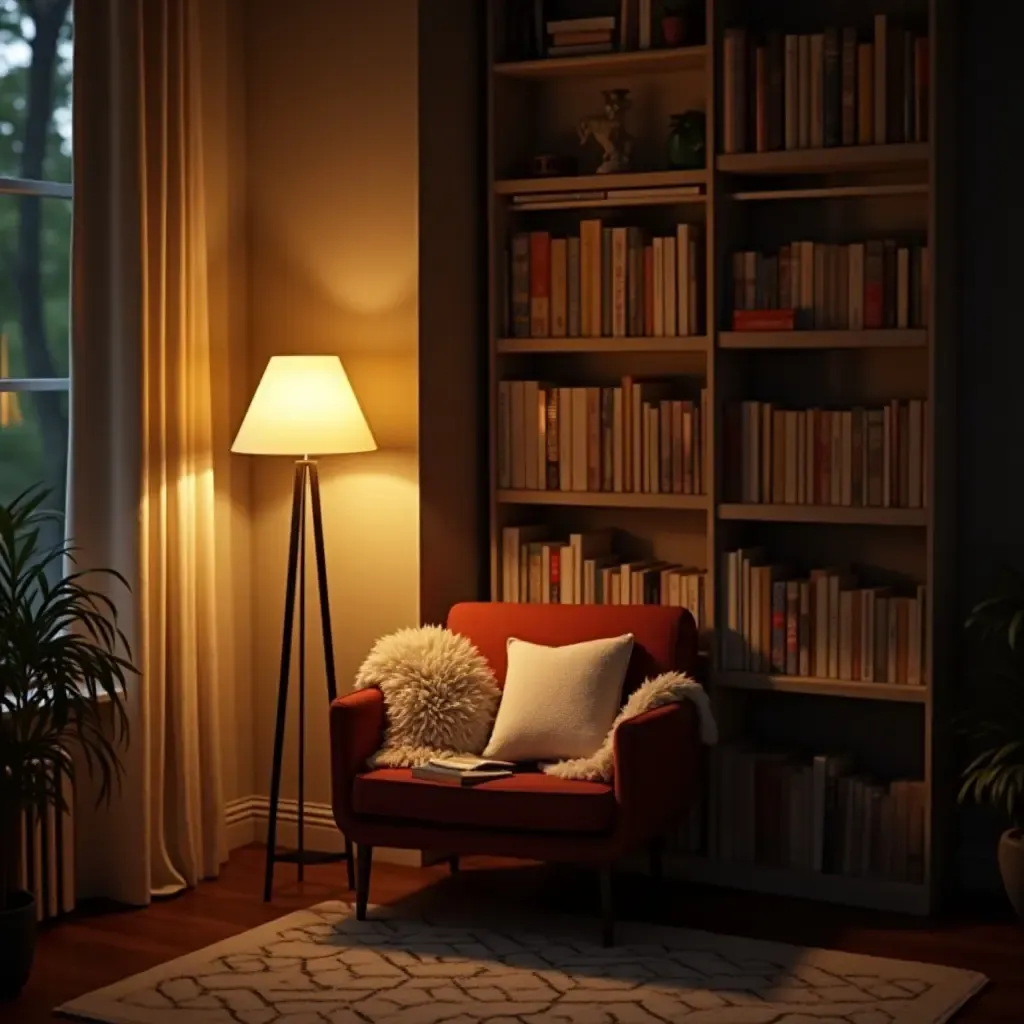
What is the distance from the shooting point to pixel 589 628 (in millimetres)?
4840

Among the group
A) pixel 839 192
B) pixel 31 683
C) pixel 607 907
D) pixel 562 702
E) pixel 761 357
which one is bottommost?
pixel 607 907

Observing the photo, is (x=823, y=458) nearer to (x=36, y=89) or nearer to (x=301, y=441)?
(x=301, y=441)

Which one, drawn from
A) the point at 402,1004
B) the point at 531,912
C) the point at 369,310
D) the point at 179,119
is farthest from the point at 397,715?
the point at 179,119

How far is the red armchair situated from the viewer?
4.29 metres

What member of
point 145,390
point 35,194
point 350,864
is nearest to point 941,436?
point 350,864

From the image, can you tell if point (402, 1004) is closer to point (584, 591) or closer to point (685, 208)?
point (584, 591)

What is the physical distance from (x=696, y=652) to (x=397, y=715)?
87cm

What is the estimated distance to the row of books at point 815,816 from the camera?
479cm

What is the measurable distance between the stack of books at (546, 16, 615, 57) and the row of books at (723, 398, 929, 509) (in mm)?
1146

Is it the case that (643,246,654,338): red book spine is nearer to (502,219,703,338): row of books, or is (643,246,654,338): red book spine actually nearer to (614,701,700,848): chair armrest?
(502,219,703,338): row of books

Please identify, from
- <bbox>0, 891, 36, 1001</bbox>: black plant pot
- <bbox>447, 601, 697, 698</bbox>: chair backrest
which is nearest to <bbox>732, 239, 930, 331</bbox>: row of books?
<bbox>447, 601, 697, 698</bbox>: chair backrest

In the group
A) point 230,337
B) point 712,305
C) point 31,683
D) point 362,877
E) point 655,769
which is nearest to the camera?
point 31,683

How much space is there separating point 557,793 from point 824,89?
2062mm

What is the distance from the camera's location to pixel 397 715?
4.65 m
